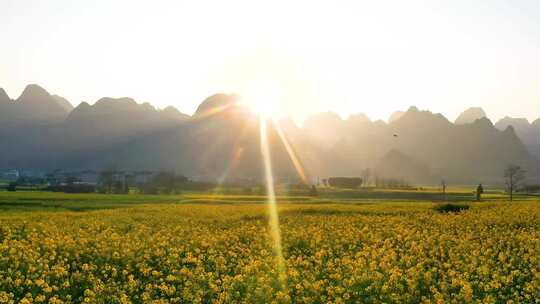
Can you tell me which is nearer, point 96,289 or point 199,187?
point 96,289

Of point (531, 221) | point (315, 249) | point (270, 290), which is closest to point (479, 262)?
point (315, 249)

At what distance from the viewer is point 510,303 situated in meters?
12.5

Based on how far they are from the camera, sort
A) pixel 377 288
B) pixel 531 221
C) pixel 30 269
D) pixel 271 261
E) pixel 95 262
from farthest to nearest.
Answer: pixel 531 221 < pixel 95 262 < pixel 271 261 < pixel 30 269 < pixel 377 288

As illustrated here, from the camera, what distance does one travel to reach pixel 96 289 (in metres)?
12.9

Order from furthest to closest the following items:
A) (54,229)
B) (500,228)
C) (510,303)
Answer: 1. (500,228)
2. (54,229)
3. (510,303)

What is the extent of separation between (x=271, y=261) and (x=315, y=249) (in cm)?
467

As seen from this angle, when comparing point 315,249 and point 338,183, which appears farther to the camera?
point 338,183

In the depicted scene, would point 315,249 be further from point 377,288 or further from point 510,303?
A: point 510,303

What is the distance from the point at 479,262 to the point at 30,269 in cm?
1431

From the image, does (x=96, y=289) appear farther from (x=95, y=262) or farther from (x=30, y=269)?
(x=95, y=262)

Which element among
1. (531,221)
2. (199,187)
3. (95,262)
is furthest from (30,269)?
(199,187)

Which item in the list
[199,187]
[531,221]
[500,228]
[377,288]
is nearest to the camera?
[377,288]

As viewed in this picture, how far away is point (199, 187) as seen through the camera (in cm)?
14400

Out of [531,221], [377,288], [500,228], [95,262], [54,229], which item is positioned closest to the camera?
[377,288]
